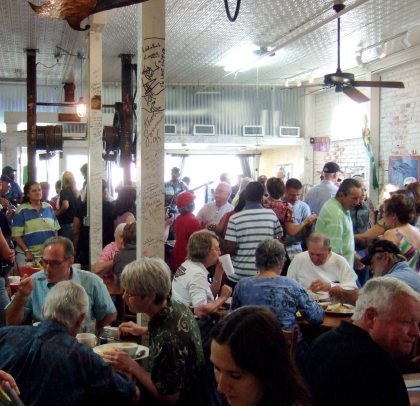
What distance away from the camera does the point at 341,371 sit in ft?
7.16

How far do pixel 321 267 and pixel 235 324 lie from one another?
138 inches

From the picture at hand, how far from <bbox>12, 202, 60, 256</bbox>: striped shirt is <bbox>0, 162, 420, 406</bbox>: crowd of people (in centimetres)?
105

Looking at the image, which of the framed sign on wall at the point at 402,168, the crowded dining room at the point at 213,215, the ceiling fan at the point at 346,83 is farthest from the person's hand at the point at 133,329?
the framed sign on wall at the point at 402,168

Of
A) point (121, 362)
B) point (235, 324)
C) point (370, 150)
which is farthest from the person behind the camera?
point (370, 150)

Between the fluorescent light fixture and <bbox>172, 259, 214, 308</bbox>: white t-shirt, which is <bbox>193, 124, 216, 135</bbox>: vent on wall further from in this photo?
<bbox>172, 259, 214, 308</bbox>: white t-shirt

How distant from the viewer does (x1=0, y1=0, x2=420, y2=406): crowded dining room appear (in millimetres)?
2361

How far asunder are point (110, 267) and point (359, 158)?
25.2 ft

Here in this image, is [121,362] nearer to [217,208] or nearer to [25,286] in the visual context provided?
[25,286]

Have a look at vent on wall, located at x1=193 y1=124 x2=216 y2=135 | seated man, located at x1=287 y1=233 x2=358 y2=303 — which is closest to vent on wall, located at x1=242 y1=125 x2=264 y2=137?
vent on wall, located at x1=193 y1=124 x2=216 y2=135

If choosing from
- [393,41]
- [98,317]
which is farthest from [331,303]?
[393,41]

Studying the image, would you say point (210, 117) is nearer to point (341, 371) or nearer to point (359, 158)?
point (359, 158)

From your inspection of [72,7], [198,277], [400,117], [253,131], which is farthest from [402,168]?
Result: [72,7]

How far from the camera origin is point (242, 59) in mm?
10789

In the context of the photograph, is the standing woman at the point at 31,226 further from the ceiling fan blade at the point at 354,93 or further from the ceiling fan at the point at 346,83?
the ceiling fan blade at the point at 354,93
